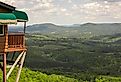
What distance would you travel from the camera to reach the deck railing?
84.4 ft

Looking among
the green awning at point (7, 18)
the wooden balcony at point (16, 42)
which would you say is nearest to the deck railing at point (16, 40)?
the wooden balcony at point (16, 42)

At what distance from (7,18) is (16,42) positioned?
319 centimetres

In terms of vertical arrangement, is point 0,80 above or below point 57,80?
above

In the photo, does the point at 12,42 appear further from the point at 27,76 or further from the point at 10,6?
the point at 27,76

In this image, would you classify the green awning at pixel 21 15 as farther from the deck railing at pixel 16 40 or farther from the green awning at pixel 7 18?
the green awning at pixel 7 18

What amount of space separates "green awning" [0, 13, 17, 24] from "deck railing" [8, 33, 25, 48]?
2.09m

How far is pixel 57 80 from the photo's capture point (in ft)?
196

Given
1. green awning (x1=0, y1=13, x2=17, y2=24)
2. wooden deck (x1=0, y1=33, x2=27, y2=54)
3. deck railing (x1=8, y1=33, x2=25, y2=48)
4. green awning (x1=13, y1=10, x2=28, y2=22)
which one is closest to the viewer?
green awning (x1=0, y1=13, x2=17, y2=24)

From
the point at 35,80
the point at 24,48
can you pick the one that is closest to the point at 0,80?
the point at 35,80

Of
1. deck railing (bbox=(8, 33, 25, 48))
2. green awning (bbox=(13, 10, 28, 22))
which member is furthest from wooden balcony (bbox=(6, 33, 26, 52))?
green awning (bbox=(13, 10, 28, 22))

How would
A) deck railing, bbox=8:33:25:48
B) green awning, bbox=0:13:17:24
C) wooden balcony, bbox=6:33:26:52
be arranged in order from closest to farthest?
1. green awning, bbox=0:13:17:24
2. wooden balcony, bbox=6:33:26:52
3. deck railing, bbox=8:33:25:48

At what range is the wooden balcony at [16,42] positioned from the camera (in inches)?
1008

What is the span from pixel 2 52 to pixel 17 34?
2.48m

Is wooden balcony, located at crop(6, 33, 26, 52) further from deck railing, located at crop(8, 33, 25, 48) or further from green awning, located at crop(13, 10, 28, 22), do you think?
green awning, located at crop(13, 10, 28, 22)
